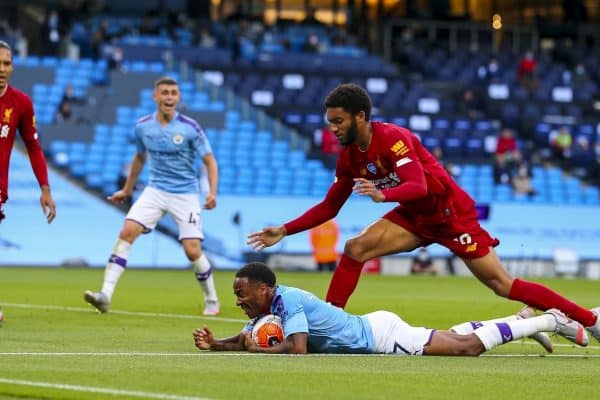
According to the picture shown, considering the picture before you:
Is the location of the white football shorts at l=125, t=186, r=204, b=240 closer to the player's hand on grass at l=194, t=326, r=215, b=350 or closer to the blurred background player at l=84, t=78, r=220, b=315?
the blurred background player at l=84, t=78, r=220, b=315

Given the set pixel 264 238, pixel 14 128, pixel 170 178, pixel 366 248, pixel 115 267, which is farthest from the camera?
pixel 170 178

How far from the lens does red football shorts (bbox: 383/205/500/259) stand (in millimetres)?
11922

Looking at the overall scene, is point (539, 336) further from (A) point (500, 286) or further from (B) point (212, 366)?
(B) point (212, 366)

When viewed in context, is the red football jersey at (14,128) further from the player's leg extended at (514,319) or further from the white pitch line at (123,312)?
the player's leg extended at (514,319)

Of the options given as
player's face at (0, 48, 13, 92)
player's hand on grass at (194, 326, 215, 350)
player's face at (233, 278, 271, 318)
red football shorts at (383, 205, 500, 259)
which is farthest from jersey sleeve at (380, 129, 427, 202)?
player's face at (0, 48, 13, 92)

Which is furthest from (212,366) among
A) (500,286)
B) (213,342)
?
(500,286)

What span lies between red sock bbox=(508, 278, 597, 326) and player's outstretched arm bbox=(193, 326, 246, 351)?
2.30 metres

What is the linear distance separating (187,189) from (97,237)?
16.6 metres

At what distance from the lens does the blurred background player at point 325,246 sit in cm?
3322

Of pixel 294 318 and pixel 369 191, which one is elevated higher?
pixel 369 191

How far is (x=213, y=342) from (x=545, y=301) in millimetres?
2771

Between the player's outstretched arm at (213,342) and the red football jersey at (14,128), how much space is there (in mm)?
3748

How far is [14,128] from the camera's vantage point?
46.9 ft

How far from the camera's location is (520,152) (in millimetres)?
41438
